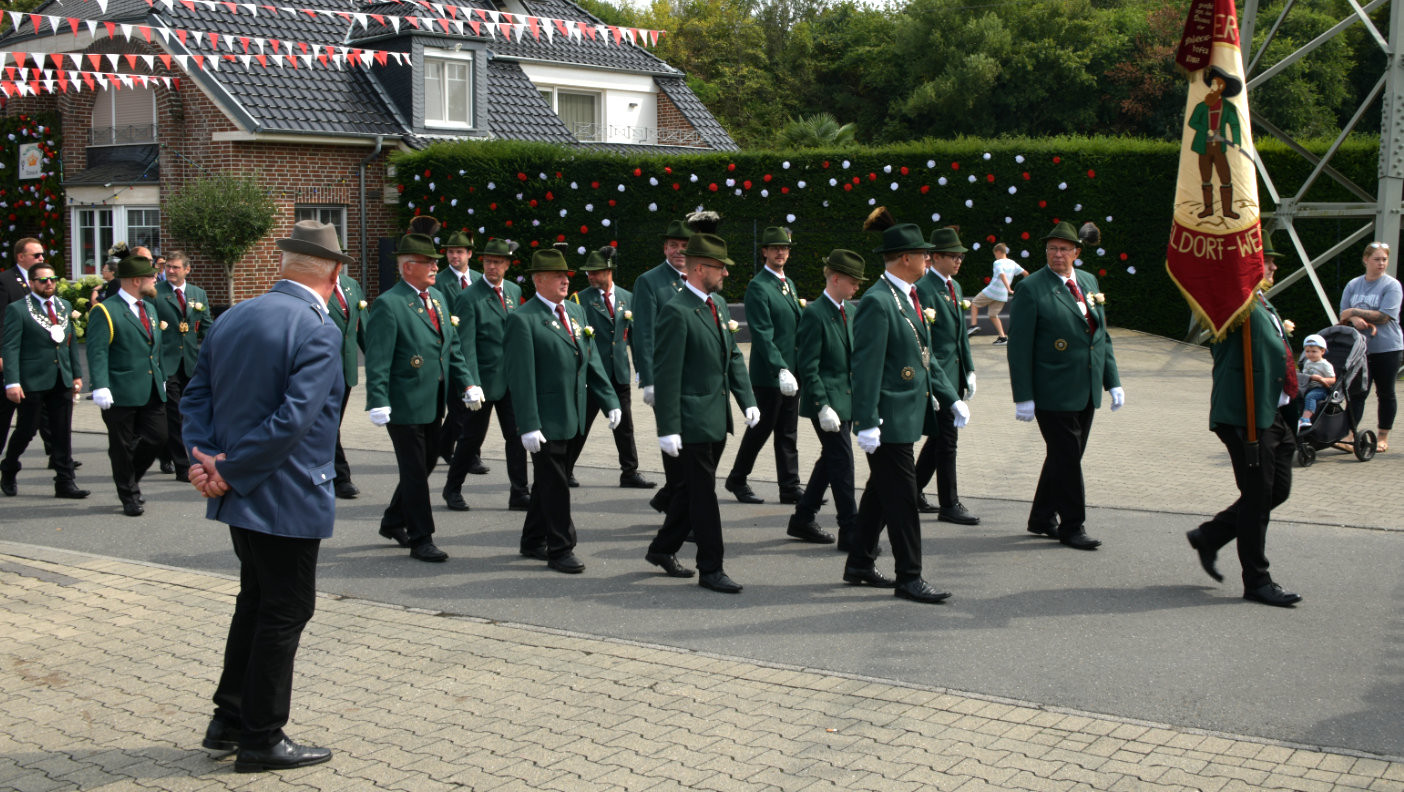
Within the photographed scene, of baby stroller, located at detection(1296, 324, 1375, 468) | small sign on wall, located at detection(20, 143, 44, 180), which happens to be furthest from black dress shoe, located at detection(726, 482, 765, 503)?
small sign on wall, located at detection(20, 143, 44, 180)

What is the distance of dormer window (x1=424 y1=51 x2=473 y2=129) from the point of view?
2822 cm

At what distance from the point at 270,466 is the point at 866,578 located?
370 centimetres

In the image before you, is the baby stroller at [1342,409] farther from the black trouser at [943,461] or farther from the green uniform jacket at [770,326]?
the green uniform jacket at [770,326]

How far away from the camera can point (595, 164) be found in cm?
2392

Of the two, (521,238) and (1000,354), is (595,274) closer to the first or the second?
(1000,354)

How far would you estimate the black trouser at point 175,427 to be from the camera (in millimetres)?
11328

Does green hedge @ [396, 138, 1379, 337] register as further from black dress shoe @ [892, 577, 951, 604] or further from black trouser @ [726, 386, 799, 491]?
black dress shoe @ [892, 577, 951, 604]

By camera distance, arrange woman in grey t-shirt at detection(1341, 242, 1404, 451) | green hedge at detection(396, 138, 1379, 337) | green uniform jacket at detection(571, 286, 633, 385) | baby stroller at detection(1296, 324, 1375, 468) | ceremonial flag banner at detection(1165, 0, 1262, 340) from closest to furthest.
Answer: ceremonial flag banner at detection(1165, 0, 1262, 340) < green uniform jacket at detection(571, 286, 633, 385) < baby stroller at detection(1296, 324, 1375, 468) < woman in grey t-shirt at detection(1341, 242, 1404, 451) < green hedge at detection(396, 138, 1379, 337)

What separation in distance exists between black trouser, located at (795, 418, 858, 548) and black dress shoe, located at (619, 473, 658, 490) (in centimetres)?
233

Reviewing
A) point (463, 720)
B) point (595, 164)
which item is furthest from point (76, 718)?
point (595, 164)

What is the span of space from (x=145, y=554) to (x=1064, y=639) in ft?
18.6

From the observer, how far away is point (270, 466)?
15.2 ft

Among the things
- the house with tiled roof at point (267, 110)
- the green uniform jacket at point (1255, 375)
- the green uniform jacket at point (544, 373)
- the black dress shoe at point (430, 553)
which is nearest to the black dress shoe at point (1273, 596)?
the green uniform jacket at point (1255, 375)

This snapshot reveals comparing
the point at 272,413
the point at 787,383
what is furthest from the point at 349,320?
the point at 272,413
